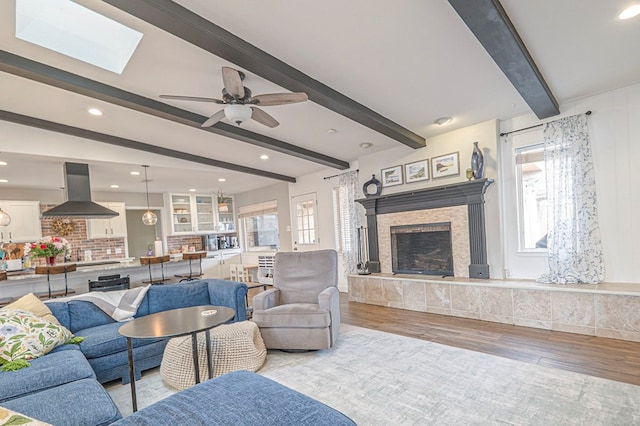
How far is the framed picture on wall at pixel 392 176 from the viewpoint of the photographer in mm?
5152

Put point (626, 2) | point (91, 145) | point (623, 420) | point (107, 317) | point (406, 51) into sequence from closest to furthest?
point (623, 420), point (626, 2), point (406, 51), point (107, 317), point (91, 145)

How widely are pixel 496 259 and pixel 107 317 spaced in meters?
4.55

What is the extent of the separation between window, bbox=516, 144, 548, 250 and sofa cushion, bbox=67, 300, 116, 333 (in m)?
4.87

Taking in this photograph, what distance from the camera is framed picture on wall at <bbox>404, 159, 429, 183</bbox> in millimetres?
4844

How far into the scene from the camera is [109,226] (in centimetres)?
713

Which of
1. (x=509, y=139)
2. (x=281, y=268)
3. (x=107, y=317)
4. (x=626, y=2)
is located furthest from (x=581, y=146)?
(x=107, y=317)

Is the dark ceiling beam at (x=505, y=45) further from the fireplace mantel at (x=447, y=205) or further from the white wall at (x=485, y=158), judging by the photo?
the fireplace mantel at (x=447, y=205)

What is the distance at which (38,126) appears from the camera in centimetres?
390

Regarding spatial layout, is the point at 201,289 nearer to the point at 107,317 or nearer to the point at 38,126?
the point at 107,317

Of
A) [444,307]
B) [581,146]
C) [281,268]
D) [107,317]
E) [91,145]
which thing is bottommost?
[444,307]

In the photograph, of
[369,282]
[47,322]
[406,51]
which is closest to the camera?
[47,322]

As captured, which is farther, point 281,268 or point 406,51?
point 281,268

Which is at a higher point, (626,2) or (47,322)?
(626,2)

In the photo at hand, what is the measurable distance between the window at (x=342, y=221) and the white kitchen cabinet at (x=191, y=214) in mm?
4041
